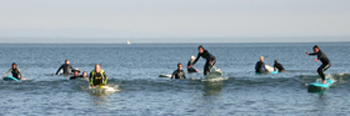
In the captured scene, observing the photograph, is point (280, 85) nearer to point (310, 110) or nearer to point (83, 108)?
point (310, 110)

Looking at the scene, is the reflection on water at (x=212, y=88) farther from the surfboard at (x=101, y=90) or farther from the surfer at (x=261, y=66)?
the surfer at (x=261, y=66)

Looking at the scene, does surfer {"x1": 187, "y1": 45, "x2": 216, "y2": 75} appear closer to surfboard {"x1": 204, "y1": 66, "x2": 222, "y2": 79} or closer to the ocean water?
surfboard {"x1": 204, "y1": 66, "x2": 222, "y2": 79}

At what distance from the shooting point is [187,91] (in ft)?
86.3

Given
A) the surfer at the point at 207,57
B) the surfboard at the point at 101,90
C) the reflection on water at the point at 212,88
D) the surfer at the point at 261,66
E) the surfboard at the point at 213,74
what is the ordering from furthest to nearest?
the surfer at the point at 261,66, the surfboard at the point at 213,74, the surfer at the point at 207,57, the reflection on water at the point at 212,88, the surfboard at the point at 101,90

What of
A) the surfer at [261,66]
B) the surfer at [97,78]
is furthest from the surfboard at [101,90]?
the surfer at [261,66]

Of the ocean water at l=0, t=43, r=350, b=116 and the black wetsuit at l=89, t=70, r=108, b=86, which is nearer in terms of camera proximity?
the ocean water at l=0, t=43, r=350, b=116

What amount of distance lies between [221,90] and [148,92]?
3772mm

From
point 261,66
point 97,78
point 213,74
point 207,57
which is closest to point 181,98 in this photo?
point 97,78

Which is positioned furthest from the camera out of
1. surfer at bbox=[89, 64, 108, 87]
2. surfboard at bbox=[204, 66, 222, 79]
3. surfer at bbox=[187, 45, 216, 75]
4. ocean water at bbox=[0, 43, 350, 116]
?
surfboard at bbox=[204, 66, 222, 79]

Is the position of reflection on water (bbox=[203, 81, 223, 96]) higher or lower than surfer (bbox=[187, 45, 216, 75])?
lower

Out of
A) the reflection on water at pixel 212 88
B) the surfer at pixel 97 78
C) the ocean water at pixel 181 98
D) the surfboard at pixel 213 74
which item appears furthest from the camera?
the surfboard at pixel 213 74

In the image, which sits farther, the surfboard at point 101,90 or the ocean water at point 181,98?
the surfboard at point 101,90

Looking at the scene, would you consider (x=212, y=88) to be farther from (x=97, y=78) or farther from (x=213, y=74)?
(x=97, y=78)

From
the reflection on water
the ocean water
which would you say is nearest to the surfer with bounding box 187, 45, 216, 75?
the reflection on water
